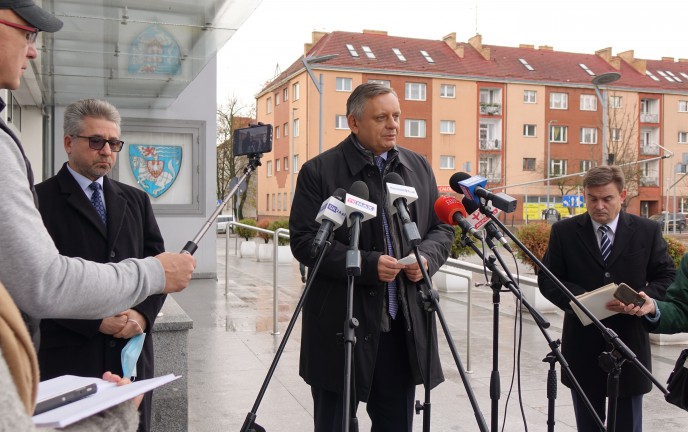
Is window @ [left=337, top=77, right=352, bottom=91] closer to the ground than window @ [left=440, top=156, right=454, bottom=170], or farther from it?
farther from it

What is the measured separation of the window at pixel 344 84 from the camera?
50.9m

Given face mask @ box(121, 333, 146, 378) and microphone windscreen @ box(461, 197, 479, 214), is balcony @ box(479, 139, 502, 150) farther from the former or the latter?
face mask @ box(121, 333, 146, 378)

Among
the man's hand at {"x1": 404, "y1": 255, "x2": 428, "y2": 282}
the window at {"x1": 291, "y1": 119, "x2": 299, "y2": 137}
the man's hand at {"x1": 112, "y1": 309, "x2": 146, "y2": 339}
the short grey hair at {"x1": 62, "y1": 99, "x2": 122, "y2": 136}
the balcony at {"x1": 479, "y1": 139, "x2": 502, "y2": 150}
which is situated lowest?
the man's hand at {"x1": 112, "y1": 309, "x2": 146, "y2": 339}

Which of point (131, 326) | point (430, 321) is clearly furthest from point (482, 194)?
point (131, 326)

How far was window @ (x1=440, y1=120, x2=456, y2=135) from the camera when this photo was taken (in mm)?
54781

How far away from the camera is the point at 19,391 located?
3.92 ft

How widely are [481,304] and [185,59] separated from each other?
6.35 meters

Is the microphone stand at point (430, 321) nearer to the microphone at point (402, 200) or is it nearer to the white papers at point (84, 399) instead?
the microphone at point (402, 200)

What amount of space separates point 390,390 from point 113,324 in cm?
133

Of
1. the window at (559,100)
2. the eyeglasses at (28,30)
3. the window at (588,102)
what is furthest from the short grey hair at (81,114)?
the window at (588,102)

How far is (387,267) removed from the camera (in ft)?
10.1

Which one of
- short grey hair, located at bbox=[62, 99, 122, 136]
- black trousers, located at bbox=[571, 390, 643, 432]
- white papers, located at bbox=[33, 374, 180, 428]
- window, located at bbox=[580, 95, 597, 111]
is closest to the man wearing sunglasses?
short grey hair, located at bbox=[62, 99, 122, 136]

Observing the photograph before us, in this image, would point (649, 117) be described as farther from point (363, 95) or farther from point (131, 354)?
point (131, 354)

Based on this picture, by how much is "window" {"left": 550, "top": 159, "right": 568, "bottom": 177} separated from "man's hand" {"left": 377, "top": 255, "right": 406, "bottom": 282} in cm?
5760
